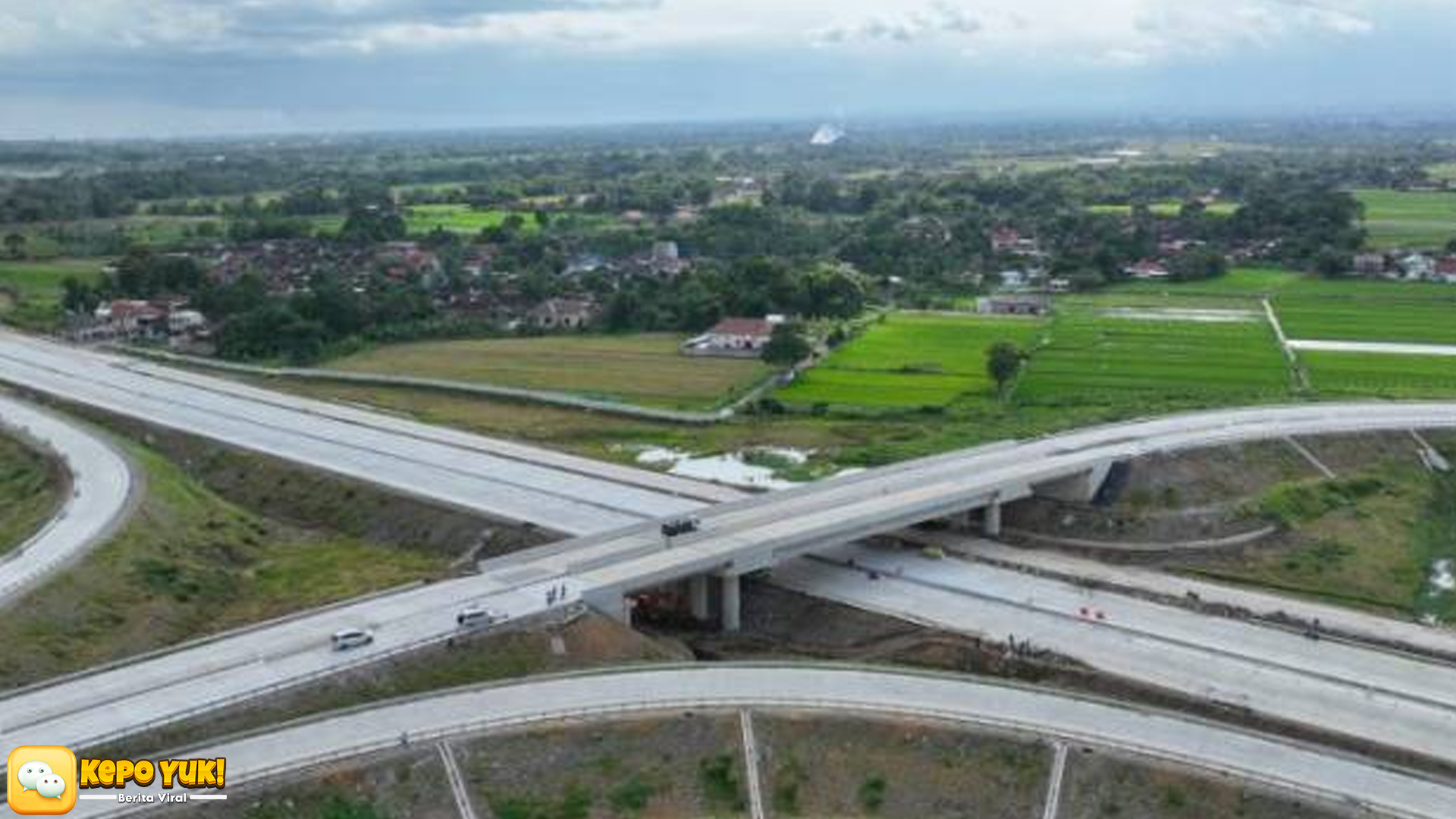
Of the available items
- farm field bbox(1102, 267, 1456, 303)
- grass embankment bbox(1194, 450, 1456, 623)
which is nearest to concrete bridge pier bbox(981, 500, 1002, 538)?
grass embankment bbox(1194, 450, 1456, 623)

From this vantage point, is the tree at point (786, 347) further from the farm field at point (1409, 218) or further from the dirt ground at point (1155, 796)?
the farm field at point (1409, 218)

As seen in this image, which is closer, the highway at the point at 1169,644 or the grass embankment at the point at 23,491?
the highway at the point at 1169,644

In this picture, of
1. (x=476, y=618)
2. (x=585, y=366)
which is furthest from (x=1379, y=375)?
(x=476, y=618)

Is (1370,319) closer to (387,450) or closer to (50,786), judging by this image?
(387,450)

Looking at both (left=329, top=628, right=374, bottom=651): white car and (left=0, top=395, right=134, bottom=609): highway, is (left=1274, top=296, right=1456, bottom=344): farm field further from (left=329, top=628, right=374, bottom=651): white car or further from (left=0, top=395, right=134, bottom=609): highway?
(left=329, top=628, right=374, bottom=651): white car

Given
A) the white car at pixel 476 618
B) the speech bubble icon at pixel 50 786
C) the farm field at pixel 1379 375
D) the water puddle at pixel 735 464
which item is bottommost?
the water puddle at pixel 735 464

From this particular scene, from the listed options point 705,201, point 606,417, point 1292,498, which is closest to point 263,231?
point 705,201

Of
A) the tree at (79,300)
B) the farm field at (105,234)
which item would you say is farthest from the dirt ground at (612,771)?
the farm field at (105,234)
